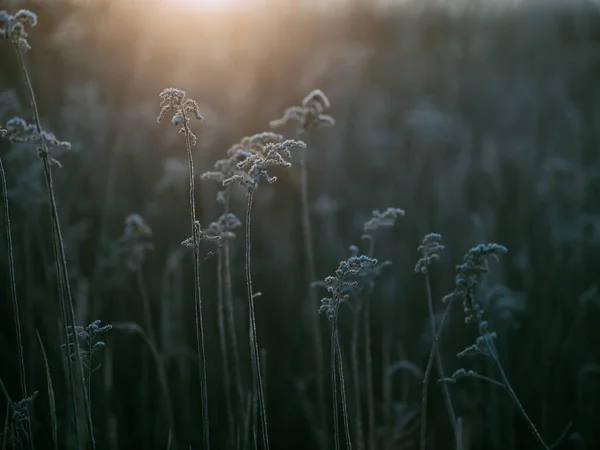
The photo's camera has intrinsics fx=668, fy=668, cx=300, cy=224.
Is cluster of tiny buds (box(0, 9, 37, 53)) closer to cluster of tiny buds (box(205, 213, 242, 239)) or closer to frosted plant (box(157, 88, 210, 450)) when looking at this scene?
frosted plant (box(157, 88, 210, 450))

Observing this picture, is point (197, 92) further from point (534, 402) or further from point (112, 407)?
point (534, 402)

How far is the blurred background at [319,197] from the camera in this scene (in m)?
4.47

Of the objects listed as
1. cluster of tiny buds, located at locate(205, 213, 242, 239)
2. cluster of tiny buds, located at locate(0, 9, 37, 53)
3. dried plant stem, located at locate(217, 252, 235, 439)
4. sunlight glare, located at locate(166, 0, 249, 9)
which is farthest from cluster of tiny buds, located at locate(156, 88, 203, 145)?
sunlight glare, located at locate(166, 0, 249, 9)

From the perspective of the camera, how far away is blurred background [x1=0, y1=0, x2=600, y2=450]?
14.7ft

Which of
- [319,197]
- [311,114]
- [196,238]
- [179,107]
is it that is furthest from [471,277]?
[319,197]

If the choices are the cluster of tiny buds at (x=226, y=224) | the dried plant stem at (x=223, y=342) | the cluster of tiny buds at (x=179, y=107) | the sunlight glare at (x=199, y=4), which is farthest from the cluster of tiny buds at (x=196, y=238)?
the sunlight glare at (x=199, y=4)

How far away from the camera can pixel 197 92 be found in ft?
25.1

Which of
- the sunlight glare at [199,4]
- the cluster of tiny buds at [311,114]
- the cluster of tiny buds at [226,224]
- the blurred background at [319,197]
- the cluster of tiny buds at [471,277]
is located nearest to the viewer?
the cluster of tiny buds at [471,277]

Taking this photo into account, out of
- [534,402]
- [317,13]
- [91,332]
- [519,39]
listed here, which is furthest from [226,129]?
[519,39]

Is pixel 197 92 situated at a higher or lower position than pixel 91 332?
higher

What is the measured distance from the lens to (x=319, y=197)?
671 centimetres

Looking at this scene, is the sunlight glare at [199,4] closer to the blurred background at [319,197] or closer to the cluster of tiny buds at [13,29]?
the blurred background at [319,197]

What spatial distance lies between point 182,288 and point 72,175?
1587 millimetres

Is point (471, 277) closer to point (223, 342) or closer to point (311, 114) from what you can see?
point (223, 342)
